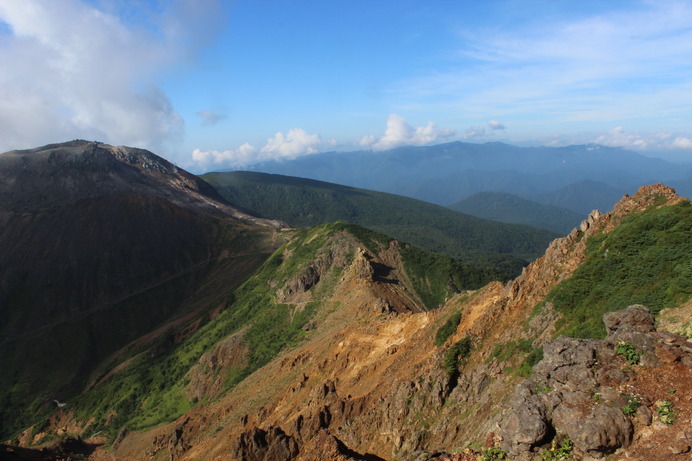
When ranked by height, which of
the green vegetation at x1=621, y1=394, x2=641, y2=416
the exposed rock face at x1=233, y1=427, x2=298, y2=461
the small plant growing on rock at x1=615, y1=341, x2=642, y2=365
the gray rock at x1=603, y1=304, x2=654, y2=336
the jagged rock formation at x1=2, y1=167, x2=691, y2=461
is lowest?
the exposed rock face at x1=233, y1=427, x2=298, y2=461

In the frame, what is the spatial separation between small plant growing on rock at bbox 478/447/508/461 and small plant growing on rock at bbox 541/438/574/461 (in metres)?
1.45

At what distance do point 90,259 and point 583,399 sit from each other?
115 m

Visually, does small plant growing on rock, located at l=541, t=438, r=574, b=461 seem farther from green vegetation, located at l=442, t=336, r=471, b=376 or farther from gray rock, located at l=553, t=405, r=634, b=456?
green vegetation, located at l=442, t=336, r=471, b=376

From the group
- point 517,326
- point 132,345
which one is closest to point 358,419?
point 517,326

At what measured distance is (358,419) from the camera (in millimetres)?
29250

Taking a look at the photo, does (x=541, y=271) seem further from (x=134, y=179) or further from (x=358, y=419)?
(x=134, y=179)

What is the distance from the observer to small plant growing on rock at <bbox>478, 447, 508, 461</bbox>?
14789 millimetres

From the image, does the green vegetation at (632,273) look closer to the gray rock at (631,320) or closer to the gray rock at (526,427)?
the gray rock at (631,320)

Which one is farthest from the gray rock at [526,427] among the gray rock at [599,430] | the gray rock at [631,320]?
the gray rock at [631,320]

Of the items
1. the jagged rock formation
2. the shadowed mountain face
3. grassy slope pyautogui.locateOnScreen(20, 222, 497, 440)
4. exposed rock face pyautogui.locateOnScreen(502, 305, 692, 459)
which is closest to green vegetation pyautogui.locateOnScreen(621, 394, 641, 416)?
exposed rock face pyautogui.locateOnScreen(502, 305, 692, 459)

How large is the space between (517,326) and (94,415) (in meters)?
67.7

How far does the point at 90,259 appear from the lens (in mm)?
103438

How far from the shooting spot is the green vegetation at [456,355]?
25828 mm

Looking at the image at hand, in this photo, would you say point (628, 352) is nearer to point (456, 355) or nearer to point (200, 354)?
A: point (456, 355)
